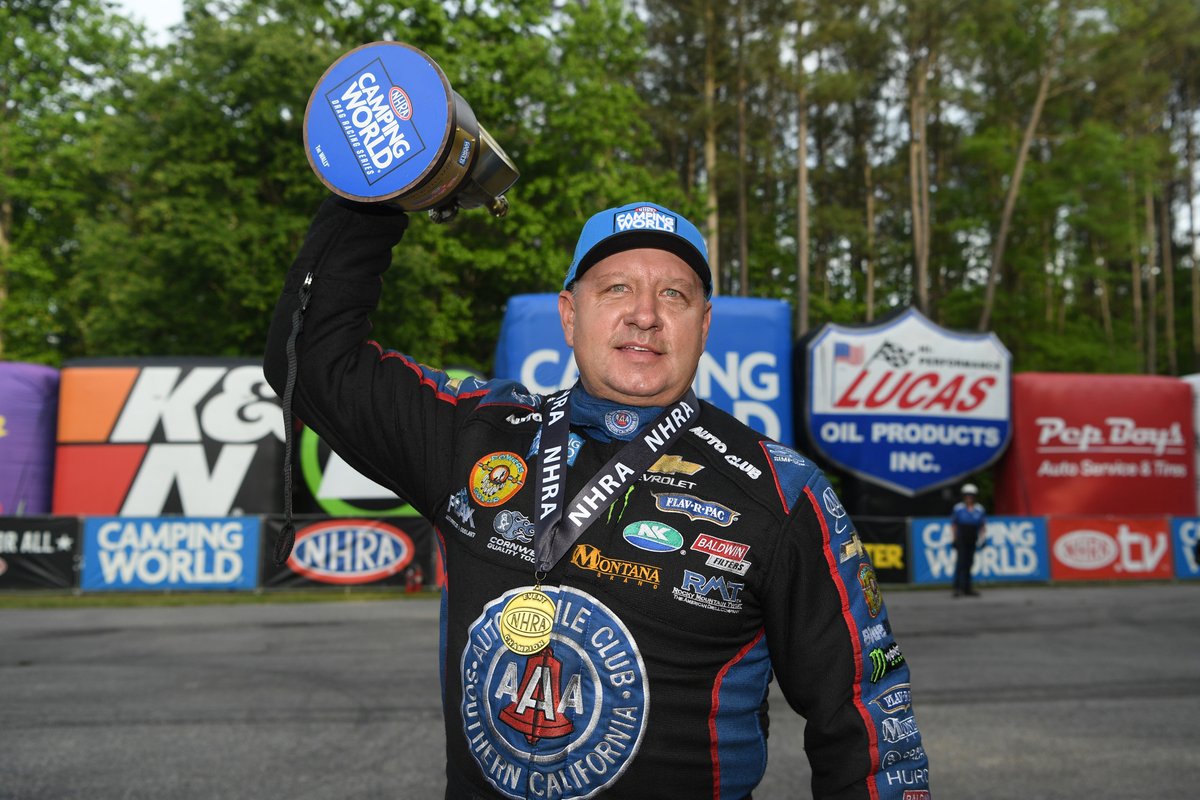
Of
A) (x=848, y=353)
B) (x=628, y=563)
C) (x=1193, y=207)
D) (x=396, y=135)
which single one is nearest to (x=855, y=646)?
(x=628, y=563)

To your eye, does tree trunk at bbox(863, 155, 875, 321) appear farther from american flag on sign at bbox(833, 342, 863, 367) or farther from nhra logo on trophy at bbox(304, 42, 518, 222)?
nhra logo on trophy at bbox(304, 42, 518, 222)

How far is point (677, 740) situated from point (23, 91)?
34.6 metres

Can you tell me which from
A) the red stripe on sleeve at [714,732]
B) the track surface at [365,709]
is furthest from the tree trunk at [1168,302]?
the red stripe on sleeve at [714,732]

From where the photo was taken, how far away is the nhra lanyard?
1943mm

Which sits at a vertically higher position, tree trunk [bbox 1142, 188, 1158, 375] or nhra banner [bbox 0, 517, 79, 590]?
tree trunk [bbox 1142, 188, 1158, 375]

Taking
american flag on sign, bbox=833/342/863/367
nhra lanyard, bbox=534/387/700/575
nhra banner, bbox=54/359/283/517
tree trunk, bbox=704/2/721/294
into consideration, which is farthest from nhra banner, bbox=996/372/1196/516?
nhra lanyard, bbox=534/387/700/575

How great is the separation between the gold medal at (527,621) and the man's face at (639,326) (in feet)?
1.66

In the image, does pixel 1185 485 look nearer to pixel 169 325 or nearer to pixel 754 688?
pixel 754 688

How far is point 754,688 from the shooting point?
1.97 meters

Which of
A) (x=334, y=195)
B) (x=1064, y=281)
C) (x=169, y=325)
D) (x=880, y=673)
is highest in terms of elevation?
(x=1064, y=281)

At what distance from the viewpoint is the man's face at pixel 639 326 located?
7.05 ft

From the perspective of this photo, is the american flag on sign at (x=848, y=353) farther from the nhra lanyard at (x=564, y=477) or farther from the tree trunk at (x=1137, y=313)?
the tree trunk at (x=1137, y=313)

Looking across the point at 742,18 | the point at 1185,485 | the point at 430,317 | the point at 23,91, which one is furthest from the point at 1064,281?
the point at 23,91

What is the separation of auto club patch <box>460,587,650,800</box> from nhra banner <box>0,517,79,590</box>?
1594 centimetres
